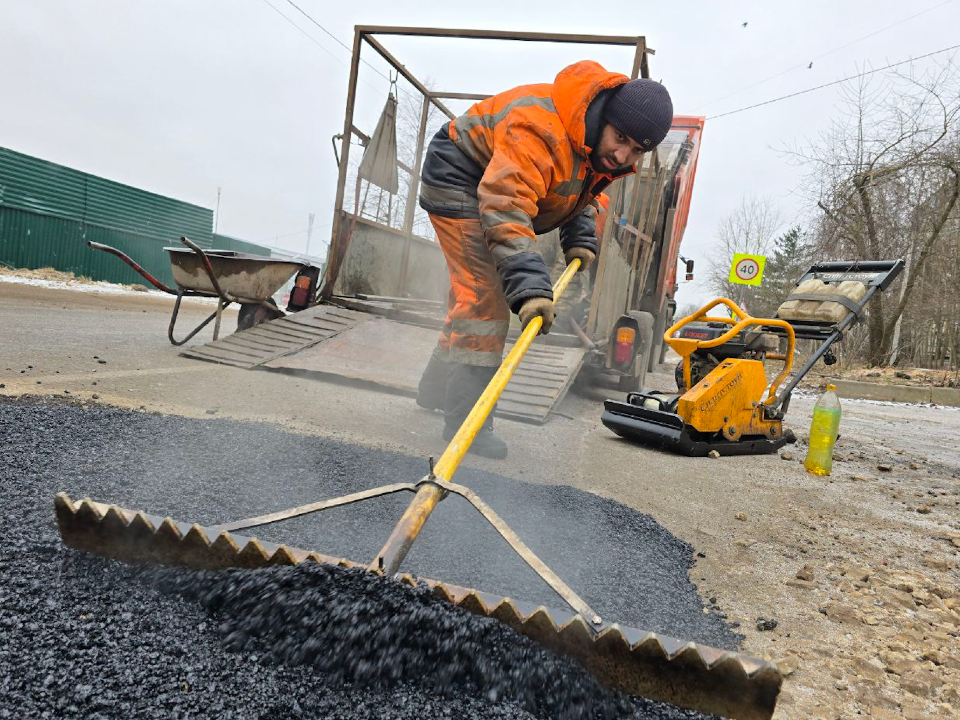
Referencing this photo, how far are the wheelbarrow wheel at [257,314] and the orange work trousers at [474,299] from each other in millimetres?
3061

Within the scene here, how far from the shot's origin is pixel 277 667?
118cm

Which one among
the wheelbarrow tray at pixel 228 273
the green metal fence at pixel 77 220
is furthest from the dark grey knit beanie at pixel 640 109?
the green metal fence at pixel 77 220

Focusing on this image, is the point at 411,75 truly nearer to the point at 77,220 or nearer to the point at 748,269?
the point at 748,269

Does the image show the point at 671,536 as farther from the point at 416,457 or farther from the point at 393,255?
the point at 393,255

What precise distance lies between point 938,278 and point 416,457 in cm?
1350

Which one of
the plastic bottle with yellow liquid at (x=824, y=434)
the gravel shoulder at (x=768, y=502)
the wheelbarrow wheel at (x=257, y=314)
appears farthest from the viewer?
the wheelbarrow wheel at (x=257, y=314)

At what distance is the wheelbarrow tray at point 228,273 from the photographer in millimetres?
5234

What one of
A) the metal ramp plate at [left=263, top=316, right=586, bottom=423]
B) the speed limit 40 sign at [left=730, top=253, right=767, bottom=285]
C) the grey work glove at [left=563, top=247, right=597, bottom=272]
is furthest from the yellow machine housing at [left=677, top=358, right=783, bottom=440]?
the speed limit 40 sign at [left=730, top=253, right=767, bottom=285]

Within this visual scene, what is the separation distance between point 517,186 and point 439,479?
1.34m

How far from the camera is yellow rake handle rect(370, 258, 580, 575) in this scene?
1358 mm

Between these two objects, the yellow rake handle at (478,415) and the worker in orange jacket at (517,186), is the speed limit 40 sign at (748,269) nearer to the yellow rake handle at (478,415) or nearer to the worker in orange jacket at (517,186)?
the worker in orange jacket at (517,186)

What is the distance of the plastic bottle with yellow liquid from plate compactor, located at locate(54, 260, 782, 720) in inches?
114

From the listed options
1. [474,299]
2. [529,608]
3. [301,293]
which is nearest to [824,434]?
[474,299]

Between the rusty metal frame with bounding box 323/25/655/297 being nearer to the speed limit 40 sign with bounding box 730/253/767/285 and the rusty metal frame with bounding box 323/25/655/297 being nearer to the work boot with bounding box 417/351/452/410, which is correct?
the work boot with bounding box 417/351/452/410
